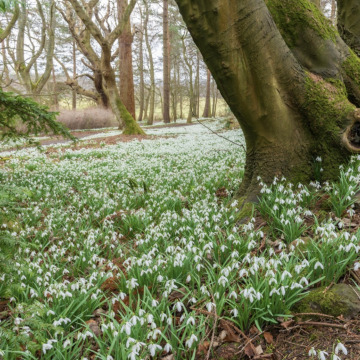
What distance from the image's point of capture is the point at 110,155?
1062 centimetres

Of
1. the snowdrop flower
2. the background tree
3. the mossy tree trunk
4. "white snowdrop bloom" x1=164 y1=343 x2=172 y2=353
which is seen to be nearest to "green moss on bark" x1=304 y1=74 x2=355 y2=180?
the mossy tree trunk

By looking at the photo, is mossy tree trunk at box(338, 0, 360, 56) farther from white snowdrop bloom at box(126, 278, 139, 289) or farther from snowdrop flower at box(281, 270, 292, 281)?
white snowdrop bloom at box(126, 278, 139, 289)

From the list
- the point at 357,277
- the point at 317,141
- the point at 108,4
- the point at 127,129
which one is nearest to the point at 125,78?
the point at 127,129

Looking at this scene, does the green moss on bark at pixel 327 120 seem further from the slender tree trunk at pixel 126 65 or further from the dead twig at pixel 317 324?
the slender tree trunk at pixel 126 65

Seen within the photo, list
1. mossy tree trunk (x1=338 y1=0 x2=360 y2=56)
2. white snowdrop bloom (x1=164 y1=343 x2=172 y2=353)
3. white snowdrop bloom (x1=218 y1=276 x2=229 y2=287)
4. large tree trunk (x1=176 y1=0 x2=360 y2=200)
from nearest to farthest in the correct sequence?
white snowdrop bloom (x1=164 y1=343 x2=172 y2=353) < white snowdrop bloom (x1=218 y1=276 x2=229 y2=287) < large tree trunk (x1=176 y1=0 x2=360 y2=200) < mossy tree trunk (x1=338 y1=0 x2=360 y2=56)

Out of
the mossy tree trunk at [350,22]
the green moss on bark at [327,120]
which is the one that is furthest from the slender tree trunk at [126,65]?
the green moss on bark at [327,120]

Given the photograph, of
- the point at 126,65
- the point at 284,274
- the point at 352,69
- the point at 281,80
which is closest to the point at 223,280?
the point at 284,274

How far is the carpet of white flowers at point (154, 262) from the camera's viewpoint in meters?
1.89

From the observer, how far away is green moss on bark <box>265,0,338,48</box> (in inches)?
157

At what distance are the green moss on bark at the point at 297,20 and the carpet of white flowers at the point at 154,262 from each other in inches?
76.5

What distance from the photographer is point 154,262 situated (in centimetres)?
272

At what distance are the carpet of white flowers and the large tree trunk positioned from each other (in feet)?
1.32

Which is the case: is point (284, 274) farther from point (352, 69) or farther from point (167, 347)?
point (352, 69)

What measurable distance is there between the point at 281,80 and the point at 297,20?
1060 mm
